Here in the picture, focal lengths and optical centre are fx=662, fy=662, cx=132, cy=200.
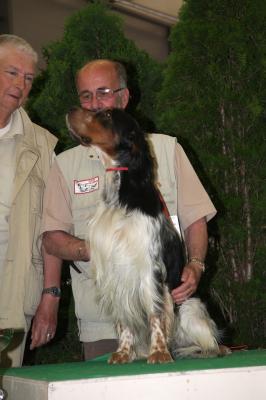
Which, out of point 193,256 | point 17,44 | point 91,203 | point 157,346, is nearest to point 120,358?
point 157,346

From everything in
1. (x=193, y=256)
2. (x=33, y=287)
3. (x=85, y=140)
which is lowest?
(x=33, y=287)

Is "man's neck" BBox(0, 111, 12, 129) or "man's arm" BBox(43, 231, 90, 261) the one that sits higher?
"man's neck" BBox(0, 111, 12, 129)

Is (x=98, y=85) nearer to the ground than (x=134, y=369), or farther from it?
farther from it

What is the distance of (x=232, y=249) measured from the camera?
17.9 ft

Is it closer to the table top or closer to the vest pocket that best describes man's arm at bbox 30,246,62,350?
the vest pocket

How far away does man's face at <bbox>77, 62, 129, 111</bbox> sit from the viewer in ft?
11.1

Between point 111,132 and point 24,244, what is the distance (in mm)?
905

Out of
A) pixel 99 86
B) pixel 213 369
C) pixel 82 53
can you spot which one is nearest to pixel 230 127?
pixel 82 53

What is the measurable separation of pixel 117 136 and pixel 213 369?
1162 millimetres

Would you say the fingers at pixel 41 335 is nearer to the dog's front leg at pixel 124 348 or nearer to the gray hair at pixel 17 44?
the dog's front leg at pixel 124 348

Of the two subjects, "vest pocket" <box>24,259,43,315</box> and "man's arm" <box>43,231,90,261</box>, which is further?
"vest pocket" <box>24,259,43,315</box>

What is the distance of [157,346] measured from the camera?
9.59 feet

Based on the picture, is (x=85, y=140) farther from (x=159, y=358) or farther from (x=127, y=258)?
(x=159, y=358)

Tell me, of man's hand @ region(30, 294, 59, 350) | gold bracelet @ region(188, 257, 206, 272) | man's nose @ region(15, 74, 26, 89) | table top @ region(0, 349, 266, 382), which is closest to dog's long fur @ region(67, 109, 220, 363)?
gold bracelet @ region(188, 257, 206, 272)
